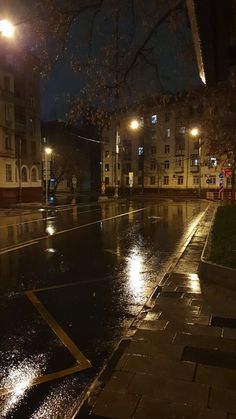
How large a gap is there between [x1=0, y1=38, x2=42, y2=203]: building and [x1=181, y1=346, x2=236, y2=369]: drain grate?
120 feet

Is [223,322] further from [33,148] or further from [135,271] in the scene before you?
[33,148]

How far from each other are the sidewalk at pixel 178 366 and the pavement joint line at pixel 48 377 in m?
0.49

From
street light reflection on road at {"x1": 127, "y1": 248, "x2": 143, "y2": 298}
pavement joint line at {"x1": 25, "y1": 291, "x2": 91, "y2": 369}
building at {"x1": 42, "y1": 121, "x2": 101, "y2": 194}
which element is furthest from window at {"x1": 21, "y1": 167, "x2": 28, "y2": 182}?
pavement joint line at {"x1": 25, "y1": 291, "x2": 91, "y2": 369}

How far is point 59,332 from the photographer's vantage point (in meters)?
5.54

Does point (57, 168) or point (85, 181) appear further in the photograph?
point (85, 181)

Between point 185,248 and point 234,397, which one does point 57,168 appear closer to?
point 185,248

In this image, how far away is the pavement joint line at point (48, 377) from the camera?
3.95 metres

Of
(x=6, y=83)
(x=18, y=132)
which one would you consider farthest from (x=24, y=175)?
(x=6, y=83)

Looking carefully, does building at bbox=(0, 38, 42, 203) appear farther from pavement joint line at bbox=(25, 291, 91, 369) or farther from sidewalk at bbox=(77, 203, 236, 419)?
sidewalk at bbox=(77, 203, 236, 419)

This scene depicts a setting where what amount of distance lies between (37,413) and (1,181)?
37213 millimetres

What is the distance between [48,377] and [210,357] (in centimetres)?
181

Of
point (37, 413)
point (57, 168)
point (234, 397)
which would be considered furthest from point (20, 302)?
point (57, 168)

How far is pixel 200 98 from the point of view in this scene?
13.6 metres

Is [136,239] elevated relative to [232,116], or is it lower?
lower
